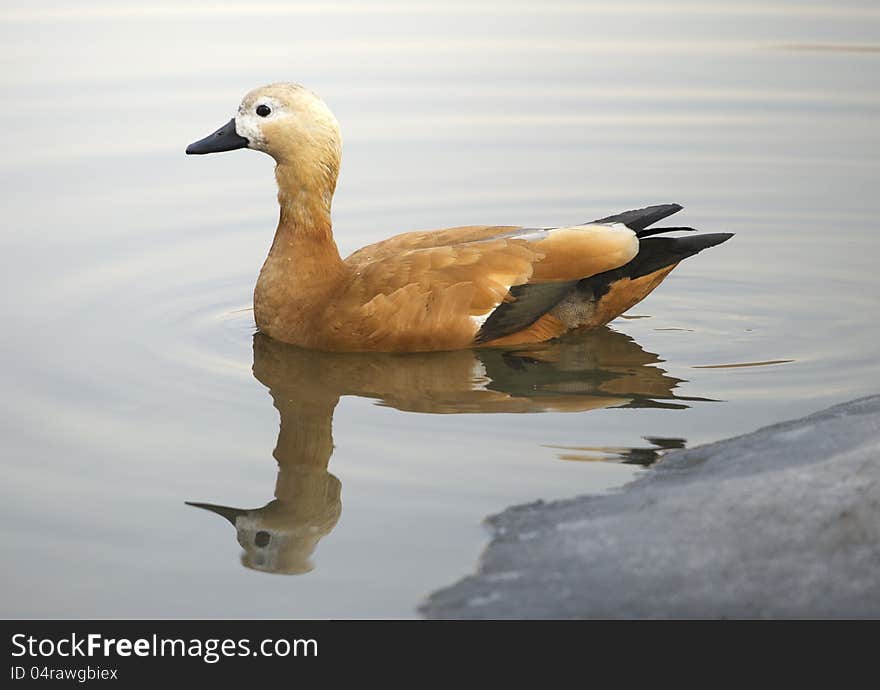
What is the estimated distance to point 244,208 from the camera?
10.1m

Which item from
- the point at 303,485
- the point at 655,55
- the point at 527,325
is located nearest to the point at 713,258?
the point at 527,325

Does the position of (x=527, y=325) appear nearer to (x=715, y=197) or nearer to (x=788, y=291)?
(x=788, y=291)

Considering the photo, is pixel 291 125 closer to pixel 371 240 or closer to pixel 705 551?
pixel 371 240

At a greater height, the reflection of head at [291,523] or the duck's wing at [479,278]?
the duck's wing at [479,278]

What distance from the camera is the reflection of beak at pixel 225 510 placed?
5.42 m

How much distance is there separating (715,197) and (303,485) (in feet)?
17.6

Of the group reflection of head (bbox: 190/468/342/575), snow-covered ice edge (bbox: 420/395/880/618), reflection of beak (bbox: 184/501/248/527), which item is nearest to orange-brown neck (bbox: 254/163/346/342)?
reflection of head (bbox: 190/468/342/575)

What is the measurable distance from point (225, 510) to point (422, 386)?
1.71m

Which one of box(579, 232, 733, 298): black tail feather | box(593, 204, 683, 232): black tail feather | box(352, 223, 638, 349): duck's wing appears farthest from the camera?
box(593, 204, 683, 232): black tail feather

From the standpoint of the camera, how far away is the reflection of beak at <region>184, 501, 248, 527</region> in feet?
17.8

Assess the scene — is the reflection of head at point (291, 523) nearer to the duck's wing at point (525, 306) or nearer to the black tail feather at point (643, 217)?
the duck's wing at point (525, 306)

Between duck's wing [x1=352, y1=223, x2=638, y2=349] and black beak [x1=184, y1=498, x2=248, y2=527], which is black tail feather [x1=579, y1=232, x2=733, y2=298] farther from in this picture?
black beak [x1=184, y1=498, x2=248, y2=527]

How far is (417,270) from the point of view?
290 inches

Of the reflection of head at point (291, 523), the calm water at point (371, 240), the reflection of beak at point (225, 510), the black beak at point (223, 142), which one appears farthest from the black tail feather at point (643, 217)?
the reflection of beak at point (225, 510)
